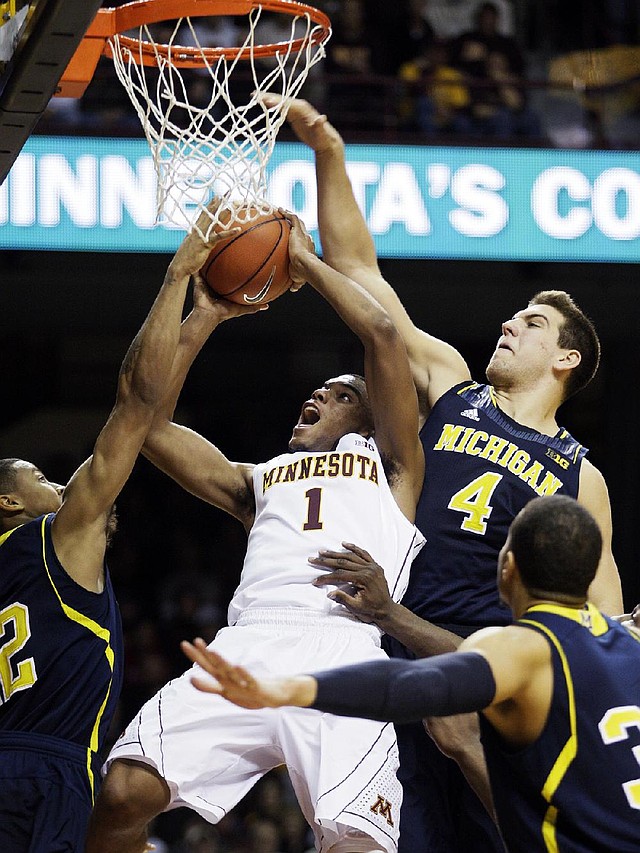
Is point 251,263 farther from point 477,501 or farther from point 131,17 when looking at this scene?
point 477,501

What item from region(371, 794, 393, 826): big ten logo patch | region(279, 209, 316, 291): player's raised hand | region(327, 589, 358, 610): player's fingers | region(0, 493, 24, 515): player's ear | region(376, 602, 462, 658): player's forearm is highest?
region(279, 209, 316, 291): player's raised hand

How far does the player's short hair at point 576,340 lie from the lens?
494cm

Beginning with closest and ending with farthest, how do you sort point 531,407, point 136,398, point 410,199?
point 136,398 → point 531,407 → point 410,199

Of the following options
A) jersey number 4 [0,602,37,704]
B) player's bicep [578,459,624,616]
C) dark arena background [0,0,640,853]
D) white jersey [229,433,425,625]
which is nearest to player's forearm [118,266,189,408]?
white jersey [229,433,425,625]

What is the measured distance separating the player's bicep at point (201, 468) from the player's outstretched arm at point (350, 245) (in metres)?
0.75

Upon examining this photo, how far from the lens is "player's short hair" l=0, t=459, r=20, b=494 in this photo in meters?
4.70

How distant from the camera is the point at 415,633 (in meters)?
4.24

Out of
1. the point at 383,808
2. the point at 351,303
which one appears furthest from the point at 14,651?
the point at 351,303

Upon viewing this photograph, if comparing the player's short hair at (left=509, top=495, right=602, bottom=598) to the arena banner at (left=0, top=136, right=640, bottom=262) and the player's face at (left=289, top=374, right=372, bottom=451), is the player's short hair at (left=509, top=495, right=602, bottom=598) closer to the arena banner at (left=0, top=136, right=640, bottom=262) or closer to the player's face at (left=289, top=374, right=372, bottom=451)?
the player's face at (left=289, top=374, right=372, bottom=451)

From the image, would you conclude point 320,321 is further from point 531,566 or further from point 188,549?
point 531,566

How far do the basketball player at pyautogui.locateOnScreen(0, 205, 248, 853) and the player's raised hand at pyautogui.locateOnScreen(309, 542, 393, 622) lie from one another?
2.32 feet

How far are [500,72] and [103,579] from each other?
24.2ft

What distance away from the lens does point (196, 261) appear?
422 centimetres

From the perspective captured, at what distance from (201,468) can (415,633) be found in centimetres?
95
